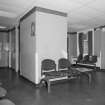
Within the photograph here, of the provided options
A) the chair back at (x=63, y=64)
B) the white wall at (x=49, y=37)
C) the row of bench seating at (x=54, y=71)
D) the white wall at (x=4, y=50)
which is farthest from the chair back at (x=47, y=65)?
the white wall at (x=4, y=50)

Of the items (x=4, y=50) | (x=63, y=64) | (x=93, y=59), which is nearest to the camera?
(x=63, y=64)

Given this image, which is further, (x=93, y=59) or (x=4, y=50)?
(x=4, y=50)

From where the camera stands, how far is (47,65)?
4031 mm

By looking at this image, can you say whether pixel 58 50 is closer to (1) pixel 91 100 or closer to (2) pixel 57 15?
(2) pixel 57 15

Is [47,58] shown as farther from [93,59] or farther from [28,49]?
[93,59]

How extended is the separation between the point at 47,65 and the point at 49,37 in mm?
1031

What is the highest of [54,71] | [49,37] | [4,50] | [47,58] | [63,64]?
[49,37]

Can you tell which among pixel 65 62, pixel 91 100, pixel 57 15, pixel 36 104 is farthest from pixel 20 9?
pixel 91 100

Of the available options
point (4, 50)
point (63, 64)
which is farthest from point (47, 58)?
point (4, 50)

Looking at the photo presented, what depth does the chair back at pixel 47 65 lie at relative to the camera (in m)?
3.98

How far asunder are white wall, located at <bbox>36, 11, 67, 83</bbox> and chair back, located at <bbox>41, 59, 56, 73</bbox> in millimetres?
141

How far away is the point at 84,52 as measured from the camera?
8.17 meters

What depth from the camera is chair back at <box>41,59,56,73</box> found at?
3981 millimetres

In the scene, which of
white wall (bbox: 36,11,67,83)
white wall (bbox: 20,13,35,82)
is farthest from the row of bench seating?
white wall (bbox: 20,13,35,82)
